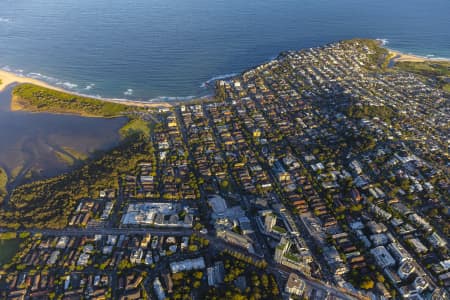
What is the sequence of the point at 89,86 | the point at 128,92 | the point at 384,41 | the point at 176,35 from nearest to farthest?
the point at 128,92 < the point at 89,86 < the point at 384,41 < the point at 176,35

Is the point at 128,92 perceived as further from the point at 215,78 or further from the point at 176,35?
the point at 176,35

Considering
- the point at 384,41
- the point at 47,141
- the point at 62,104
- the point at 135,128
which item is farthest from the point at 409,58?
the point at 47,141

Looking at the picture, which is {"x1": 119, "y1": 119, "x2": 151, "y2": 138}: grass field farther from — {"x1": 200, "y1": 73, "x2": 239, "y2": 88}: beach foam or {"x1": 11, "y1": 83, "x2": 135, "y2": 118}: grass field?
{"x1": 200, "y1": 73, "x2": 239, "y2": 88}: beach foam

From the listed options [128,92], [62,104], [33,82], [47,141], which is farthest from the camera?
[33,82]

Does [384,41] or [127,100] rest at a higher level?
[384,41]

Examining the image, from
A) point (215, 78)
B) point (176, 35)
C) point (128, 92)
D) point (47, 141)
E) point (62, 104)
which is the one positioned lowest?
point (47, 141)

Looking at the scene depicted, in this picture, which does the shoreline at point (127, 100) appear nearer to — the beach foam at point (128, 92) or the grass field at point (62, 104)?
the grass field at point (62, 104)

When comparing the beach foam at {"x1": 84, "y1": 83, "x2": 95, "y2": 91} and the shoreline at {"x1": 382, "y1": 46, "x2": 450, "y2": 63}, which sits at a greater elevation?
the shoreline at {"x1": 382, "y1": 46, "x2": 450, "y2": 63}

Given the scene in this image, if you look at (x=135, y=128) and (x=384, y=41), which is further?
(x=384, y=41)

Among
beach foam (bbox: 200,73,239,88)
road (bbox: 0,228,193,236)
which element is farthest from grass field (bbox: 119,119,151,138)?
road (bbox: 0,228,193,236)

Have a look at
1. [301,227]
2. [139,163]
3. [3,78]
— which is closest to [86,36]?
[3,78]
